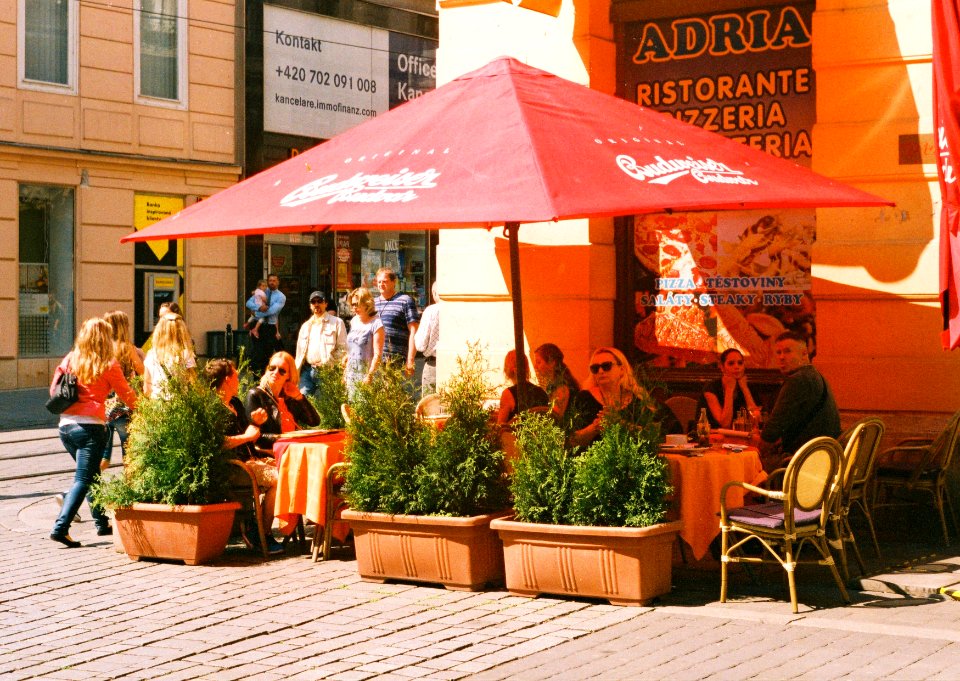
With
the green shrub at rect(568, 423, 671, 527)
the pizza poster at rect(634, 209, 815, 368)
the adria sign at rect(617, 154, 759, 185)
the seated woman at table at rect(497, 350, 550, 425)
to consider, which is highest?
the adria sign at rect(617, 154, 759, 185)

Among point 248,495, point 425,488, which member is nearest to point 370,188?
point 425,488

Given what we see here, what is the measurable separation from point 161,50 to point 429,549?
17932 mm

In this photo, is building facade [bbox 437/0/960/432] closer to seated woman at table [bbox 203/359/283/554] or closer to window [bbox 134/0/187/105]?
seated woman at table [bbox 203/359/283/554]

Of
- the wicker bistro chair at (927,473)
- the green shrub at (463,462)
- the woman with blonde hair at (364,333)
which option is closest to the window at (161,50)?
the woman with blonde hair at (364,333)

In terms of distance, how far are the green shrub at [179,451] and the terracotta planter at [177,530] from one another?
87 millimetres

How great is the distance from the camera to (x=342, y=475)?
8.52m

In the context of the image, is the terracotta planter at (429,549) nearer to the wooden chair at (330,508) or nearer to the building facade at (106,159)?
the wooden chair at (330,508)

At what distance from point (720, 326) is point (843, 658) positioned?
16.4ft

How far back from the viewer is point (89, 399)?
31.7 ft

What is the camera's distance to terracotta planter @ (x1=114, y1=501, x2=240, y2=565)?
871 cm

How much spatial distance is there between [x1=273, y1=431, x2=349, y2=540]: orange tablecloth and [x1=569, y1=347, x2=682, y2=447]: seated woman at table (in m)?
1.58

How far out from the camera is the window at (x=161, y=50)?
930 inches

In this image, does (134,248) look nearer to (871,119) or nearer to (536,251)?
(536,251)

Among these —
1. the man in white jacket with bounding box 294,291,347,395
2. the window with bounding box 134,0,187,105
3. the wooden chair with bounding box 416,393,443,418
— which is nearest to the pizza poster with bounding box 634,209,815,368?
the wooden chair with bounding box 416,393,443,418
